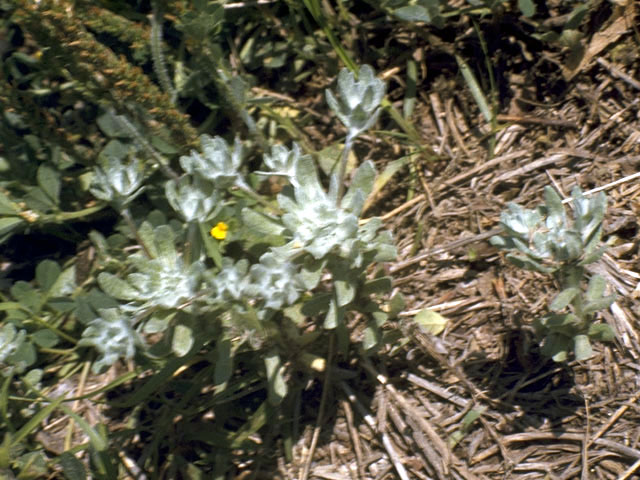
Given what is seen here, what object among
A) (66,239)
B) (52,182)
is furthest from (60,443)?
(52,182)

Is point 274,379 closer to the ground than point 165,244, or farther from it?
closer to the ground

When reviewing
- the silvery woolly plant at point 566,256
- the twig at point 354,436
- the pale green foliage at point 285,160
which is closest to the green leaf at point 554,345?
the silvery woolly plant at point 566,256

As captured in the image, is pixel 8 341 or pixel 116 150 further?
pixel 116 150

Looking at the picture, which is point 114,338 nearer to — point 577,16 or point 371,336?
point 371,336

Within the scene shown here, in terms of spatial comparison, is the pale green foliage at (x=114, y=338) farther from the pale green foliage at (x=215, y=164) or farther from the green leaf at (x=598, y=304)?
the green leaf at (x=598, y=304)

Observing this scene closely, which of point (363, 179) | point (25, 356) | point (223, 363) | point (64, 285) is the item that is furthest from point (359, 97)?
point (25, 356)

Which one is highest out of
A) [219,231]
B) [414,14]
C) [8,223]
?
[414,14]

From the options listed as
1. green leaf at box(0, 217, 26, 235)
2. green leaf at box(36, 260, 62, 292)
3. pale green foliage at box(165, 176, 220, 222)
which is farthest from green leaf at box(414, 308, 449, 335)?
green leaf at box(0, 217, 26, 235)
